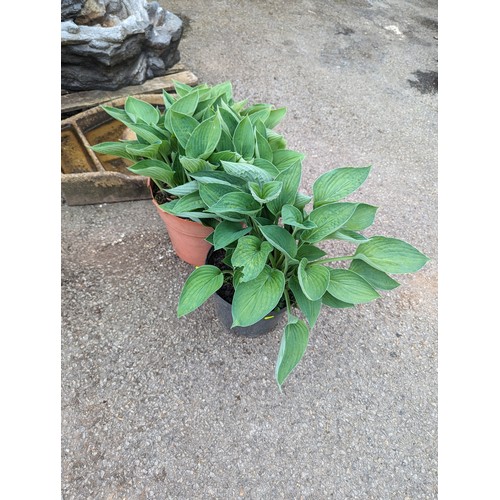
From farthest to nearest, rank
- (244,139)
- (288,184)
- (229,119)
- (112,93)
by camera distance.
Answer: (112,93)
(229,119)
(244,139)
(288,184)

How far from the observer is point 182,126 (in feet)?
4.71

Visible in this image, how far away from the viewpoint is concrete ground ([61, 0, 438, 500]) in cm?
138

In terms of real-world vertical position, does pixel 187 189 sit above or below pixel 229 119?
below

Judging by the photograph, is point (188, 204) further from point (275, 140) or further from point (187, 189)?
point (275, 140)

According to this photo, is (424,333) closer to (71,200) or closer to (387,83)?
(71,200)

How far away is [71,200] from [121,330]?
741mm

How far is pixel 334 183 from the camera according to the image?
4.32ft

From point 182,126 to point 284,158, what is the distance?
0.37m

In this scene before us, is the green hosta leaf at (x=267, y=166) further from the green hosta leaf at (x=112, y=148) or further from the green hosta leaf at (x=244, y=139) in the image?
the green hosta leaf at (x=112, y=148)

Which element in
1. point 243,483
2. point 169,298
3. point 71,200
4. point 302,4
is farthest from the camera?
point 302,4

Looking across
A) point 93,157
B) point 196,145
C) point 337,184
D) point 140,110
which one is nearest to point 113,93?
point 93,157

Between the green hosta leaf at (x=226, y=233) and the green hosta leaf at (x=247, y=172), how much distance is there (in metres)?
0.16

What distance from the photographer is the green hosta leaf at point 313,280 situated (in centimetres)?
117
